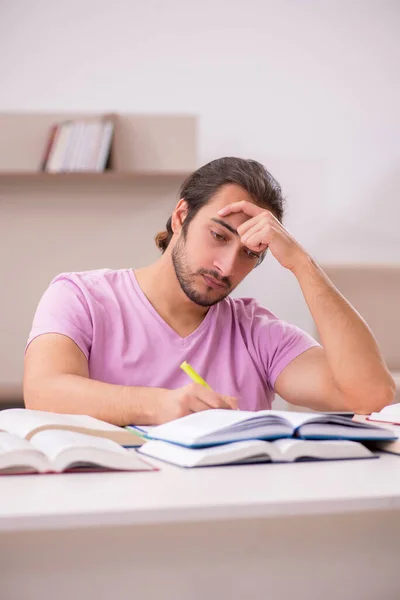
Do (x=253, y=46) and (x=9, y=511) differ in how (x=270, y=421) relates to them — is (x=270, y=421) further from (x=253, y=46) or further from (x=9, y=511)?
(x=253, y=46)

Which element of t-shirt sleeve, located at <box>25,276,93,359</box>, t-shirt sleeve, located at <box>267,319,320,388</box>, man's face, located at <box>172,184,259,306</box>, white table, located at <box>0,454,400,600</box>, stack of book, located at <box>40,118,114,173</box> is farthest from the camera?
stack of book, located at <box>40,118,114,173</box>

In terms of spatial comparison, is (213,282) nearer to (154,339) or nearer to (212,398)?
(154,339)

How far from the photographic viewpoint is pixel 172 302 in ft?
5.72

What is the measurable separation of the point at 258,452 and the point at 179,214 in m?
1.01

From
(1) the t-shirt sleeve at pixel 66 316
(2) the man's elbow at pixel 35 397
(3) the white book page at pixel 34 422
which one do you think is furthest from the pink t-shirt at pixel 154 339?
(3) the white book page at pixel 34 422

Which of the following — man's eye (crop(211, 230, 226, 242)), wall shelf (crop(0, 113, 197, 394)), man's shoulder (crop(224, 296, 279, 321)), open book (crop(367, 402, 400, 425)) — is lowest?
wall shelf (crop(0, 113, 197, 394))

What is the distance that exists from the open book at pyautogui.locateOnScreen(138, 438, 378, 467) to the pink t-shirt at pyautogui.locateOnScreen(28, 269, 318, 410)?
66 cm

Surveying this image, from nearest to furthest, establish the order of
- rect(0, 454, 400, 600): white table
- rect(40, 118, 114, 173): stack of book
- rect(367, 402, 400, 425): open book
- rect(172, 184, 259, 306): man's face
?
rect(0, 454, 400, 600): white table
rect(367, 402, 400, 425): open book
rect(172, 184, 259, 306): man's face
rect(40, 118, 114, 173): stack of book

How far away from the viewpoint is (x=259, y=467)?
0.89m

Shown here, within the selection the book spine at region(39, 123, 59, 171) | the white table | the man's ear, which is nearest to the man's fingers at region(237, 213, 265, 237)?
the man's ear

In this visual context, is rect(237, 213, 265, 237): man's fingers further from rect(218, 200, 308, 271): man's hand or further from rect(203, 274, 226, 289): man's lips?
rect(203, 274, 226, 289): man's lips

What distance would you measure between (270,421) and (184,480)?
0.20 metres

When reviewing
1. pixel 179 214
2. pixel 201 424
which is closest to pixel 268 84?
pixel 179 214

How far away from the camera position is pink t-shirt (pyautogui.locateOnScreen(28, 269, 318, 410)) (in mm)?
1619
